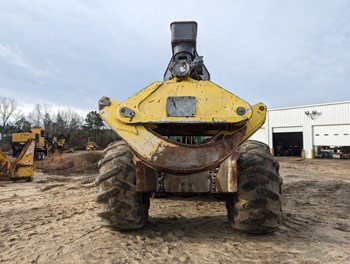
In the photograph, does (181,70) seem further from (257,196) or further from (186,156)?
(257,196)

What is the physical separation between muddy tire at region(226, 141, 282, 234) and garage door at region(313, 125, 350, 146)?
85.0ft

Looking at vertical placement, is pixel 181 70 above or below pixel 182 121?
above

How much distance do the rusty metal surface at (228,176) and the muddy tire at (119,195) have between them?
1011mm

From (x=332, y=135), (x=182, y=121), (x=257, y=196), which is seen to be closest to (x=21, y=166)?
(x=182, y=121)

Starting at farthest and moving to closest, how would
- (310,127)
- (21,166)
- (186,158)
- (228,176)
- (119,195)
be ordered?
(310,127)
(21,166)
(119,195)
(228,176)
(186,158)

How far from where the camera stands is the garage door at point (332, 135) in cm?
2580

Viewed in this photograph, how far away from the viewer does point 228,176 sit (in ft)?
11.2

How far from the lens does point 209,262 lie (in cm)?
297

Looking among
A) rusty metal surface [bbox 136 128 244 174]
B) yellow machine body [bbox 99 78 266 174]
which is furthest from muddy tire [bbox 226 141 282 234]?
rusty metal surface [bbox 136 128 244 174]

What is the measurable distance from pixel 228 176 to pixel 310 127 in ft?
91.2

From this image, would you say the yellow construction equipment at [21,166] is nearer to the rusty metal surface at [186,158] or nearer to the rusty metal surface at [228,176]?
the rusty metal surface at [186,158]

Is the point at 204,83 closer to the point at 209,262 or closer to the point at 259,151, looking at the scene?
the point at 259,151

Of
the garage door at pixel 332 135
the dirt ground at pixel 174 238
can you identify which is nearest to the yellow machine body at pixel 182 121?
the dirt ground at pixel 174 238

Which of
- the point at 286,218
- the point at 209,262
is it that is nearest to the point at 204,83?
the point at 209,262
